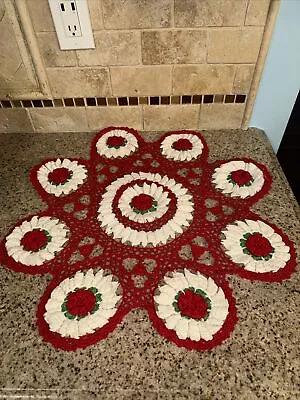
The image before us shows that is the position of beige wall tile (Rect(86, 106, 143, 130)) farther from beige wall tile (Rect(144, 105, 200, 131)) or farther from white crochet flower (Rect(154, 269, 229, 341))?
white crochet flower (Rect(154, 269, 229, 341))

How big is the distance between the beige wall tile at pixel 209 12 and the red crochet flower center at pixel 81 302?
0.56m

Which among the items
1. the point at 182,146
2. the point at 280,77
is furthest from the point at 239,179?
the point at 280,77

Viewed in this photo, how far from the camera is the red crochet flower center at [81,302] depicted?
504mm

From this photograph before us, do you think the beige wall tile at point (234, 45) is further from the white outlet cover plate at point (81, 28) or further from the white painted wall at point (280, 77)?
the white outlet cover plate at point (81, 28)

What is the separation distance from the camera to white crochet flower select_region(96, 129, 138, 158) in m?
0.78

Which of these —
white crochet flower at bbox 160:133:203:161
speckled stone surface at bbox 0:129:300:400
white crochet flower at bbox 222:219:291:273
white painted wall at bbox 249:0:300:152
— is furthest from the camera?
white crochet flower at bbox 160:133:203:161

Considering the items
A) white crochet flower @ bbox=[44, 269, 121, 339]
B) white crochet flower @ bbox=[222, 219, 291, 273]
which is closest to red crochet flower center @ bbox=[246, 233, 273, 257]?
white crochet flower @ bbox=[222, 219, 291, 273]

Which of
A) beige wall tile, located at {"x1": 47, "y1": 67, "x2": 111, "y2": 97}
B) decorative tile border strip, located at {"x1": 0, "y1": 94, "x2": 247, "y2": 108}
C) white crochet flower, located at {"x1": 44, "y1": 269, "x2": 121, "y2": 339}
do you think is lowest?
white crochet flower, located at {"x1": 44, "y1": 269, "x2": 121, "y2": 339}

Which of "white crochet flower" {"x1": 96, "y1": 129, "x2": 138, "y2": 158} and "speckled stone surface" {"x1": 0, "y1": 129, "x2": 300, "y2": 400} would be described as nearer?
"speckled stone surface" {"x1": 0, "y1": 129, "x2": 300, "y2": 400}

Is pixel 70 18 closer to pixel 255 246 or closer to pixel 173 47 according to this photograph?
pixel 173 47

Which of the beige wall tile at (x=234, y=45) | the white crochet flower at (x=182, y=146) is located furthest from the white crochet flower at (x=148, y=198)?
the beige wall tile at (x=234, y=45)

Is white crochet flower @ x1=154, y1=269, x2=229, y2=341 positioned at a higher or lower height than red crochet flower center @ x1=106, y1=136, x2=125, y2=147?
A: lower

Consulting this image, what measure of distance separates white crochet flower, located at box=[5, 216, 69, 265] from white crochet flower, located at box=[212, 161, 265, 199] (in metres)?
0.35

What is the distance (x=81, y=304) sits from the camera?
1.67 feet
